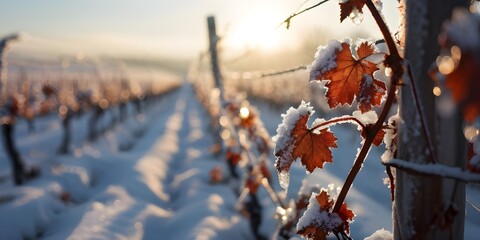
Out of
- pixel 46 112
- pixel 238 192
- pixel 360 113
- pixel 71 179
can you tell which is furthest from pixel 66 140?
pixel 46 112

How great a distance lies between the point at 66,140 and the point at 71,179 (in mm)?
3754

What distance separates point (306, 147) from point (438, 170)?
0.39 metres

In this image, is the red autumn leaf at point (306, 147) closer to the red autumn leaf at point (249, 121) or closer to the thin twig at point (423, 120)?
the thin twig at point (423, 120)

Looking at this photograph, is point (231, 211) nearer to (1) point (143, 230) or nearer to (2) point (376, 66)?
(1) point (143, 230)

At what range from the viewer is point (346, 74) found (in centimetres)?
103

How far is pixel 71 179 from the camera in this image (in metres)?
7.11

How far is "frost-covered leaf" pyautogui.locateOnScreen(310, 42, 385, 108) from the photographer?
3.22ft

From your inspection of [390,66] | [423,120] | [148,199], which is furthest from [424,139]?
[148,199]

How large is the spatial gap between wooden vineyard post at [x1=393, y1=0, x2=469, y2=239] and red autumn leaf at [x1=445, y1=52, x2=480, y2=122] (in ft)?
1.10

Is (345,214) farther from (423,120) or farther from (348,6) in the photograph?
(348,6)

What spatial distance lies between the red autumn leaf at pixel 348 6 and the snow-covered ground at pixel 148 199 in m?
2.06

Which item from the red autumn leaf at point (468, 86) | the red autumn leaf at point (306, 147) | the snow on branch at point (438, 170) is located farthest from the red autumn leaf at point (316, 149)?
the red autumn leaf at point (468, 86)

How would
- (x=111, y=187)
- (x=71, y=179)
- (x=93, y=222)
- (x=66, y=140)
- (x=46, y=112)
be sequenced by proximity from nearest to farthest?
(x=93, y=222)
(x=111, y=187)
(x=71, y=179)
(x=66, y=140)
(x=46, y=112)

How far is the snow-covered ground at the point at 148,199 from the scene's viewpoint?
3.63 metres
